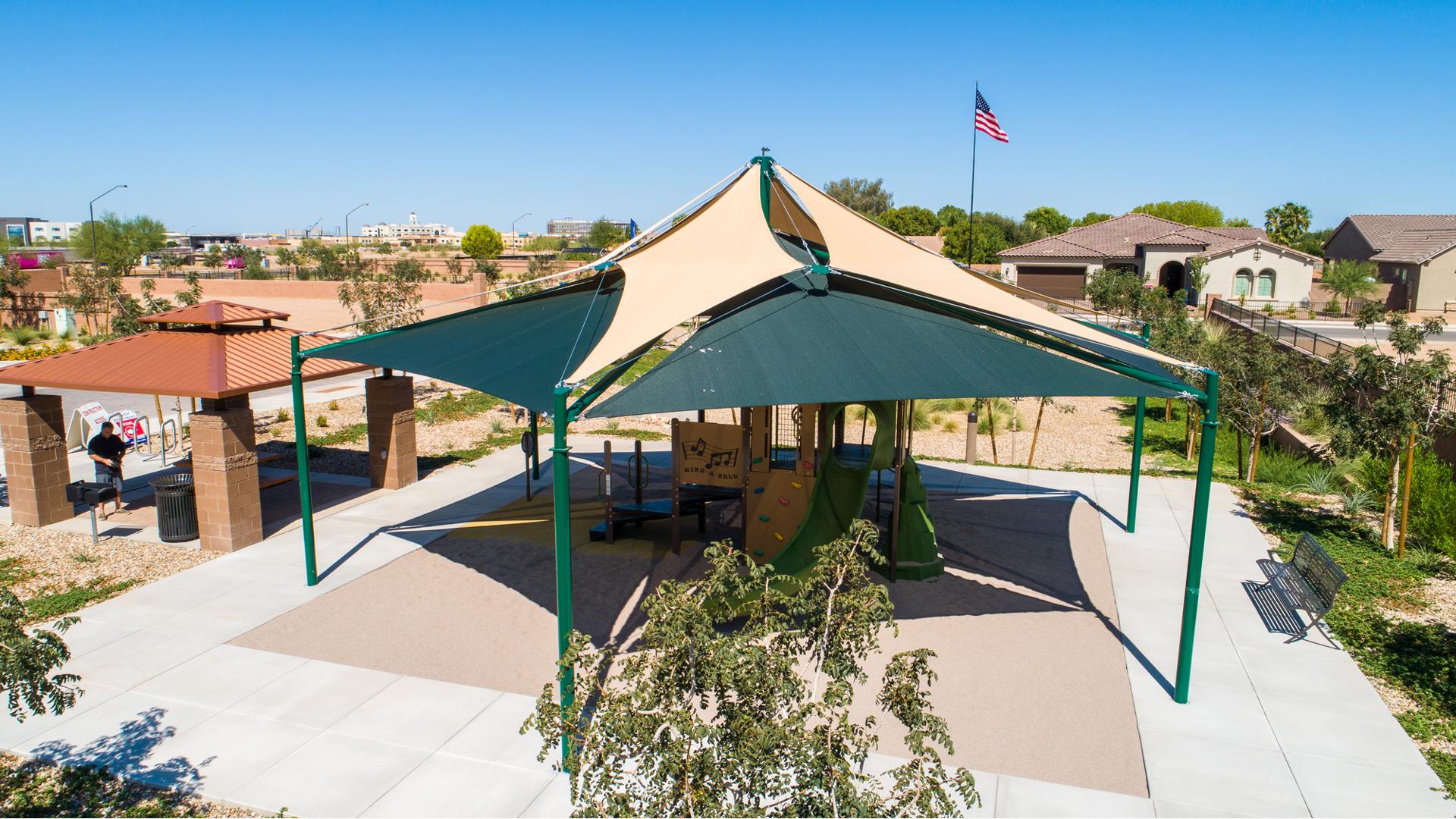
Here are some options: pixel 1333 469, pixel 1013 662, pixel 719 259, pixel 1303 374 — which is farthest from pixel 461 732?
pixel 1303 374

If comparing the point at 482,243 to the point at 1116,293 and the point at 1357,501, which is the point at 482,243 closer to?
the point at 1116,293

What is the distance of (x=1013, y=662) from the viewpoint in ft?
29.4

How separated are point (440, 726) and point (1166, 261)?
187ft

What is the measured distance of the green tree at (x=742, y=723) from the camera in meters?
3.91

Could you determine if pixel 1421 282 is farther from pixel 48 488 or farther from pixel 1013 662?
pixel 48 488

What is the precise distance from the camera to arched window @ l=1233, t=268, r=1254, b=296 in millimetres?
52406

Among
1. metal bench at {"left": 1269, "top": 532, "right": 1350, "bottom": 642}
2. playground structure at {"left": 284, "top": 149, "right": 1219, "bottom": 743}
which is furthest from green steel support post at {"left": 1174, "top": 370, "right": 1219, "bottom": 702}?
metal bench at {"left": 1269, "top": 532, "right": 1350, "bottom": 642}

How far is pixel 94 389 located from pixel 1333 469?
64.8ft

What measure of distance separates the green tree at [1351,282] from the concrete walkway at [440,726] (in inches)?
1946

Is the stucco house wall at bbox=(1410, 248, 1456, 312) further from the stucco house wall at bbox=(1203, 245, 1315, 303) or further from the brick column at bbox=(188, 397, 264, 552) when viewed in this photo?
the brick column at bbox=(188, 397, 264, 552)

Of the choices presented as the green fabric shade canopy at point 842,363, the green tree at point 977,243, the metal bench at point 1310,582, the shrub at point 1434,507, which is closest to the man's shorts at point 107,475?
the green fabric shade canopy at point 842,363

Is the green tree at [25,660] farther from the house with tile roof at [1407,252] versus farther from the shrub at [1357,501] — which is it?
the house with tile roof at [1407,252]

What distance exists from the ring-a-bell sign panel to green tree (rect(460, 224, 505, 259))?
3347 inches

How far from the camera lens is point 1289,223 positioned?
8994 centimetres
